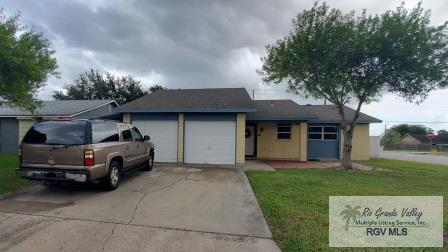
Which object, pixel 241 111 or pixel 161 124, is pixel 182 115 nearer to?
pixel 161 124

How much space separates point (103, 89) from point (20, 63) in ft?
111

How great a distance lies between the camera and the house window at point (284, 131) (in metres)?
16.2

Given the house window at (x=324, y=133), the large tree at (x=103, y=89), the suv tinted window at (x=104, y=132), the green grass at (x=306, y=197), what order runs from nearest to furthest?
1. the green grass at (x=306, y=197)
2. the suv tinted window at (x=104, y=132)
3. the house window at (x=324, y=133)
4. the large tree at (x=103, y=89)

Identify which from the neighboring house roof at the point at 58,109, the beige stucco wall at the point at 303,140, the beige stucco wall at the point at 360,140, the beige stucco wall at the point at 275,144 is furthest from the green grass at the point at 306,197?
the neighboring house roof at the point at 58,109

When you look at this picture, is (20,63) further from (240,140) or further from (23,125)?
(23,125)

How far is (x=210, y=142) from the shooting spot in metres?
12.5

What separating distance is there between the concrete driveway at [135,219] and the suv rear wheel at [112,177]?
8.0 inches

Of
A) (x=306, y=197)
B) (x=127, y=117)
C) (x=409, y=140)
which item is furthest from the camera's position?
(x=409, y=140)

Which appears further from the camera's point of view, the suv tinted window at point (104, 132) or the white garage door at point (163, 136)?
the white garage door at point (163, 136)

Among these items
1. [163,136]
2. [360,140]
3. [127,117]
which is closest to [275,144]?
[360,140]

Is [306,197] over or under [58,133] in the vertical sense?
under

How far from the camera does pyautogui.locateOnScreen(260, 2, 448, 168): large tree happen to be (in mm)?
11148

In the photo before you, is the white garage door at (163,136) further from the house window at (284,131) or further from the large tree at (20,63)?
the house window at (284,131)

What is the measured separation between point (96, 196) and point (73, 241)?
262 centimetres
